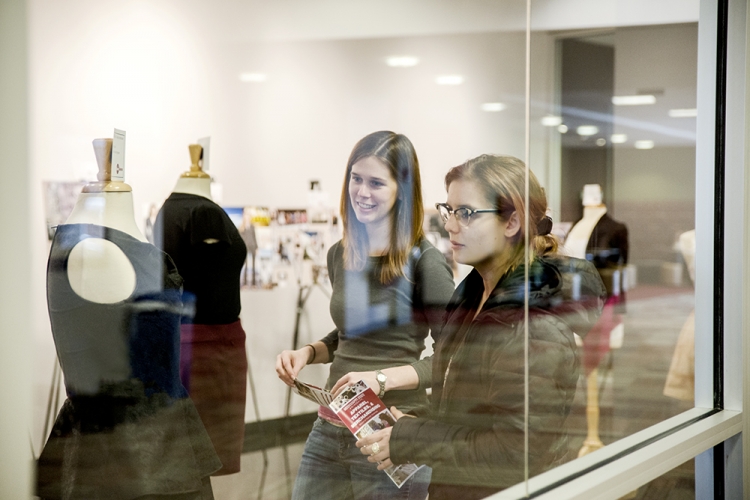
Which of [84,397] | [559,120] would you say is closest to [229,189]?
[84,397]

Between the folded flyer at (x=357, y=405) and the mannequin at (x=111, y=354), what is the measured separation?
1.00 feet

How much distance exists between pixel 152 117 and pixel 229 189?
0.74 ft

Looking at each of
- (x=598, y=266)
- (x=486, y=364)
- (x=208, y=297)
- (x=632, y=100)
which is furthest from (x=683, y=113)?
(x=208, y=297)

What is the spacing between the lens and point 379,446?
1.69 metres

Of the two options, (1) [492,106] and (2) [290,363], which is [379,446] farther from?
(1) [492,106]

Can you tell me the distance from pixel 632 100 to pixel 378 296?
4.51 ft

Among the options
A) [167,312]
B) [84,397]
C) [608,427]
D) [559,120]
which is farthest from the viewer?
[608,427]

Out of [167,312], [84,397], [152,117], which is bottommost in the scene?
[84,397]

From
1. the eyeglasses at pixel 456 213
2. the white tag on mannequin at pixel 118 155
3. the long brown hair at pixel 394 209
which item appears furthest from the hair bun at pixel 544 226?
the white tag on mannequin at pixel 118 155

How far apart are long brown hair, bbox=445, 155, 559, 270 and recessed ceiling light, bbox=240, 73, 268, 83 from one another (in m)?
0.48

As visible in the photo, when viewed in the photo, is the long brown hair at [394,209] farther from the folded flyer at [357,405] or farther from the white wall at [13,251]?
the white wall at [13,251]

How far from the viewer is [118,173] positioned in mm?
1412

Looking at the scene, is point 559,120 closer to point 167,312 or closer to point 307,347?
point 307,347

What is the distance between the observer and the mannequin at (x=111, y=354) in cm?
134
